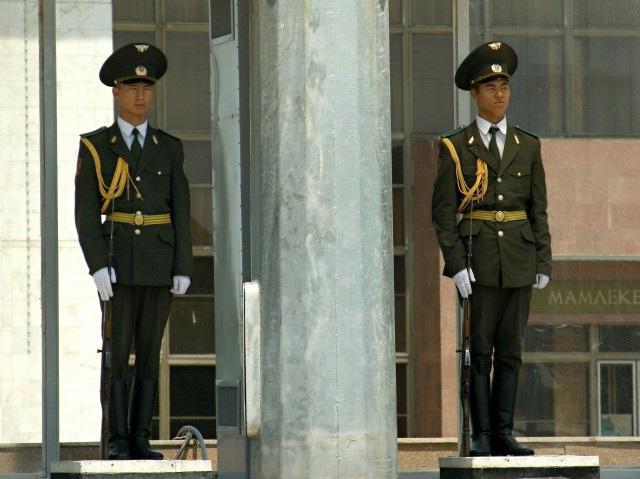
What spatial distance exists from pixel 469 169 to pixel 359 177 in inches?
23.3

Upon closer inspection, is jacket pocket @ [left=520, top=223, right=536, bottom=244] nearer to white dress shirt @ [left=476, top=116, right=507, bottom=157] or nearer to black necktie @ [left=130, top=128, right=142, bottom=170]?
white dress shirt @ [left=476, top=116, right=507, bottom=157]

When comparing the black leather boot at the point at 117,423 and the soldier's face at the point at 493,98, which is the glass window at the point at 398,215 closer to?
the soldier's face at the point at 493,98

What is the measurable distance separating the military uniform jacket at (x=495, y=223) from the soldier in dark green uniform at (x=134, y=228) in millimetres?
1212

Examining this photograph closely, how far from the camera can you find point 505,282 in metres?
9.61

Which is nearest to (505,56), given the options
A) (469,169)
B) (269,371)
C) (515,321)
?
(469,169)

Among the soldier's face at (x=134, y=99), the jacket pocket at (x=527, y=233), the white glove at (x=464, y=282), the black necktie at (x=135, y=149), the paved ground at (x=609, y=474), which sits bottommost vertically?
the paved ground at (x=609, y=474)

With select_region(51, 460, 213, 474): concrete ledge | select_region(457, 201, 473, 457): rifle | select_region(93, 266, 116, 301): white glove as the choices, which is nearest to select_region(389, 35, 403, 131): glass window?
Result: select_region(457, 201, 473, 457): rifle

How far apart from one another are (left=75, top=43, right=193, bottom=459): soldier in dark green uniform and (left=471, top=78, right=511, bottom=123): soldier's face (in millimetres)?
1466

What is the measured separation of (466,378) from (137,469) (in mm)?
1660

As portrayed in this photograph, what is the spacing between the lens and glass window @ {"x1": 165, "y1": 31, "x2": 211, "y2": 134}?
36.7ft

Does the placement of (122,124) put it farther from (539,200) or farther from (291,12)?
(539,200)

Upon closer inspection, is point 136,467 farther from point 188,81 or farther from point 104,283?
point 188,81

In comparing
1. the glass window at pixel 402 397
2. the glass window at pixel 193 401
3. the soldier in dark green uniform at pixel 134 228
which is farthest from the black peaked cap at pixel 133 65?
the glass window at pixel 402 397

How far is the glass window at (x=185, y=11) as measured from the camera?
1128cm
